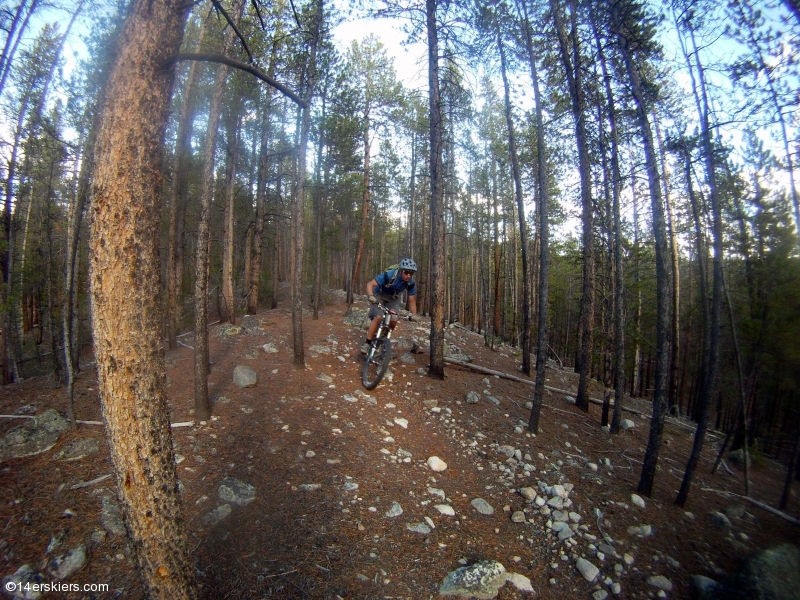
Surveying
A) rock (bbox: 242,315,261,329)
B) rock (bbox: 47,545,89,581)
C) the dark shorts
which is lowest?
rock (bbox: 47,545,89,581)

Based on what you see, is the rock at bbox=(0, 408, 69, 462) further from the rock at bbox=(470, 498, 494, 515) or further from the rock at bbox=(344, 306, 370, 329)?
the rock at bbox=(344, 306, 370, 329)

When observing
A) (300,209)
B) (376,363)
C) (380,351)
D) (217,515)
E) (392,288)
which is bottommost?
(217,515)

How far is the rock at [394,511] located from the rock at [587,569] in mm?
1966

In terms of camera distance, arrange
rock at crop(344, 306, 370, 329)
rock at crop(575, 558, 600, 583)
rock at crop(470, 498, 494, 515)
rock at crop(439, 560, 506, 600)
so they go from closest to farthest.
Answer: rock at crop(439, 560, 506, 600) < rock at crop(575, 558, 600, 583) < rock at crop(470, 498, 494, 515) < rock at crop(344, 306, 370, 329)

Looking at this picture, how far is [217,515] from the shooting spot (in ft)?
11.7

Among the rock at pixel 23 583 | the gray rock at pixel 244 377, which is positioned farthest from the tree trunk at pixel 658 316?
the rock at pixel 23 583

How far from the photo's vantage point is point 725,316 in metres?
9.80

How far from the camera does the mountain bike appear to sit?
6.63 meters

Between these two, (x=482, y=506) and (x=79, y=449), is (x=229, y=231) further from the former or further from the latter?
(x=482, y=506)

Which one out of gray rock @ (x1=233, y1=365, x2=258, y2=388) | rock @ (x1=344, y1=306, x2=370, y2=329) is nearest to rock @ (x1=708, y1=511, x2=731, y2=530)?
gray rock @ (x1=233, y1=365, x2=258, y2=388)

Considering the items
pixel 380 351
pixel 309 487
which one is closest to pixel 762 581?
pixel 309 487

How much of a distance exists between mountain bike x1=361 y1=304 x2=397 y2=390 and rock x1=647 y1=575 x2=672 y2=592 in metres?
4.54

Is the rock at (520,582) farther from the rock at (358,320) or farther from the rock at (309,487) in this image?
the rock at (358,320)

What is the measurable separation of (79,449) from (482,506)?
17.8 feet
